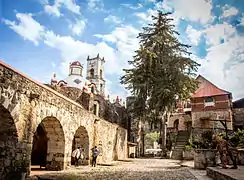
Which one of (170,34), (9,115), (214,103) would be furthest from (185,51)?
(9,115)

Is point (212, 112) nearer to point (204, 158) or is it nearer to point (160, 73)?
point (160, 73)

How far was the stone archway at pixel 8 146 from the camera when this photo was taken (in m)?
→ 5.68

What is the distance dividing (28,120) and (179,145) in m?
14.8

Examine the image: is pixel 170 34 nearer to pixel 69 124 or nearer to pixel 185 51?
pixel 185 51

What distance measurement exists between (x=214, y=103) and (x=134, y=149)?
439 inches

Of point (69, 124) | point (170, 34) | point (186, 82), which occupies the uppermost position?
point (170, 34)

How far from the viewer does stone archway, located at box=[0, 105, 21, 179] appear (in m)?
5.68

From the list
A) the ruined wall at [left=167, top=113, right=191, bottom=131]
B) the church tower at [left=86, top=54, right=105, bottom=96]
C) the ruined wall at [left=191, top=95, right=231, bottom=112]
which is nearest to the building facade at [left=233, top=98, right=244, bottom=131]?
the ruined wall at [left=191, top=95, right=231, bottom=112]

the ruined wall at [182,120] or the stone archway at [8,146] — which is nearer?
the stone archway at [8,146]

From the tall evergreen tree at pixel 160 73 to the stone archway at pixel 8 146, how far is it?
12545 mm

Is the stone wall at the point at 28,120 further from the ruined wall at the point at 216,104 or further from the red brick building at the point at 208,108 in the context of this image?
the ruined wall at the point at 216,104

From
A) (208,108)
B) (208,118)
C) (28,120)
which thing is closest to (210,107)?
(208,108)

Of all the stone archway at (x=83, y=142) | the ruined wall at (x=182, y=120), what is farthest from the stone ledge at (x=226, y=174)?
the ruined wall at (x=182, y=120)

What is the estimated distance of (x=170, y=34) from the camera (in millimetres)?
20094
